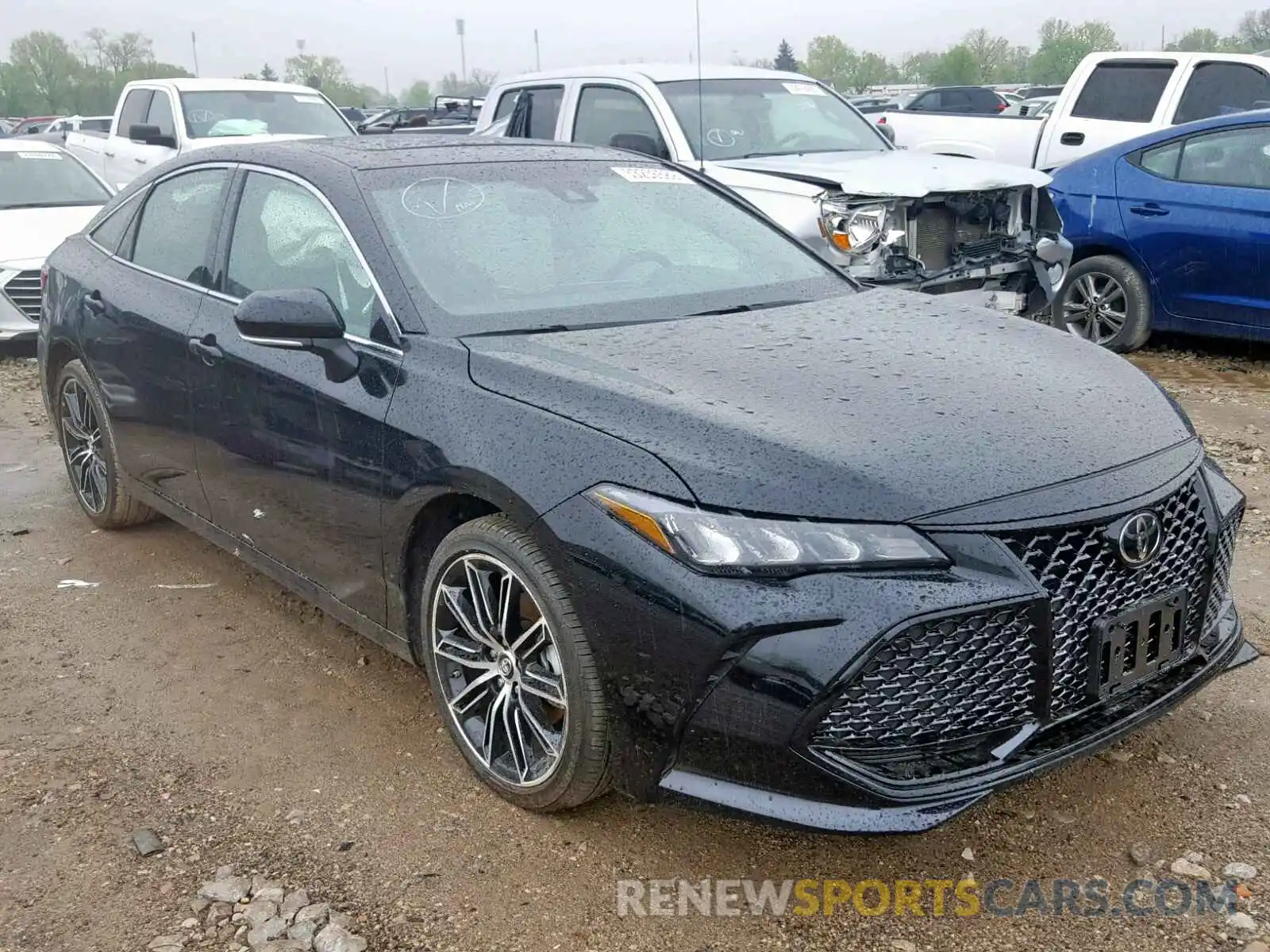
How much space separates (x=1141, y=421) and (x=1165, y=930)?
1154mm

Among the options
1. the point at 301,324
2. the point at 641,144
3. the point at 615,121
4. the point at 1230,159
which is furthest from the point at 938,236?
the point at 301,324

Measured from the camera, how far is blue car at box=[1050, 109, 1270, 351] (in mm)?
7273

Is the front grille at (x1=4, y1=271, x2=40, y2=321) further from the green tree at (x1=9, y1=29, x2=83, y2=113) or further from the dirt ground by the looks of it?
the green tree at (x1=9, y1=29, x2=83, y2=113)

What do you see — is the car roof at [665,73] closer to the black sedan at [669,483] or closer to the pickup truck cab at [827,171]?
the pickup truck cab at [827,171]

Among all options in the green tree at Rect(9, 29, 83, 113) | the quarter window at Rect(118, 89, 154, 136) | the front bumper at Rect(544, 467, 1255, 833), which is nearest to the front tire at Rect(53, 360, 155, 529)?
the front bumper at Rect(544, 467, 1255, 833)

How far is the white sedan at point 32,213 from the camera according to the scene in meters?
8.77

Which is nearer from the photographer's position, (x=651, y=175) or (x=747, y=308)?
(x=747, y=308)

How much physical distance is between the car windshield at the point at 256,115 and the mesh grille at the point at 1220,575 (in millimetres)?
10176

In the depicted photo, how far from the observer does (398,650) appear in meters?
3.54

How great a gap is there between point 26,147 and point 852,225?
7.33 metres

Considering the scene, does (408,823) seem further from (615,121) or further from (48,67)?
(48,67)

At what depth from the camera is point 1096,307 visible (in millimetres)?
8039

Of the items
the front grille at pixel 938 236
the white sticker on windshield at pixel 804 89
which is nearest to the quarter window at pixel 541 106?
the white sticker on windshield at pixel 804 89

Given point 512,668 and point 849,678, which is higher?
point 849,678
